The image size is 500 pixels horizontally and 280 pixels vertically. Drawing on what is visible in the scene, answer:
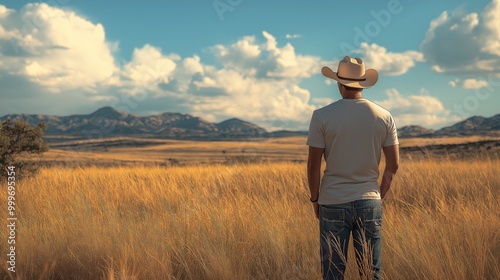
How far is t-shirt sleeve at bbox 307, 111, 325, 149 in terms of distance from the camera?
3.68 m

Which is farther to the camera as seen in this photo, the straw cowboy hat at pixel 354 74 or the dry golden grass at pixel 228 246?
the dry golden grass at pixel 228 246

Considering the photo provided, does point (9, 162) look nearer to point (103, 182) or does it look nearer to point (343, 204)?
point (103, 182)

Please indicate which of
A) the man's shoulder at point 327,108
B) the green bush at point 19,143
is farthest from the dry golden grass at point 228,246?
the green bush at point 19,143

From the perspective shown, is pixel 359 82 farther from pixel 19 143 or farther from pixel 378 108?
pixel 19 143

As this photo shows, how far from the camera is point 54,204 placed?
8.15 meters

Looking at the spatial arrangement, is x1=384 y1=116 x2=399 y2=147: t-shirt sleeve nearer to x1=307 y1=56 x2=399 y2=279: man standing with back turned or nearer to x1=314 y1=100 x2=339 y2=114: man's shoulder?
x1=307 y1=56 x2=399 y2=279: man standing with back turned

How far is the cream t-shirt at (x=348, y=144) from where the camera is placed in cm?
366

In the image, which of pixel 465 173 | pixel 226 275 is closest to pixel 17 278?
pixel 226 275

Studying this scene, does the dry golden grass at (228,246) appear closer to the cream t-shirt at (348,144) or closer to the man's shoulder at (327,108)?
the cream t-shirt at (348,144)

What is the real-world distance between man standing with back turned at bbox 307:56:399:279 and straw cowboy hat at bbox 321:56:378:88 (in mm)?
14

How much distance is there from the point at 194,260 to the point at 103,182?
666cm

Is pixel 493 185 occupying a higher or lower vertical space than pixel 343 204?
lower

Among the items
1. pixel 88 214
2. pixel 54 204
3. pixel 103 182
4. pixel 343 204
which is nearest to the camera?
pixel 343 204

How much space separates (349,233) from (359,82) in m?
1.36
